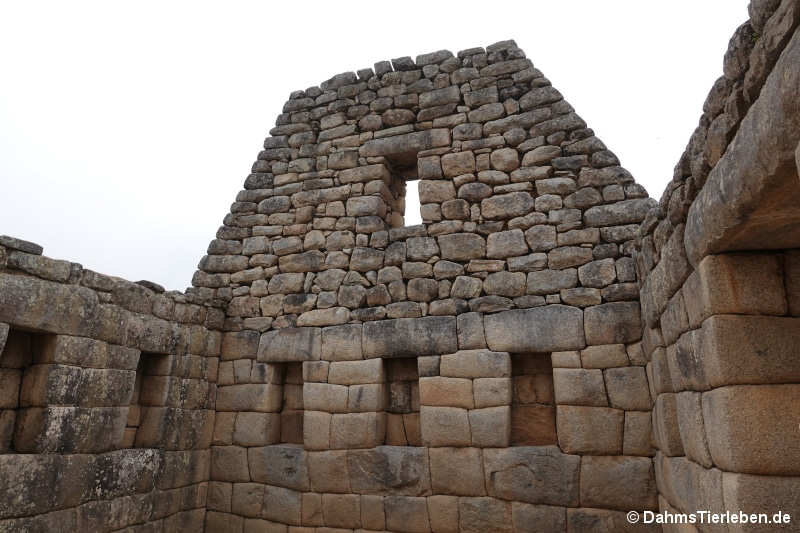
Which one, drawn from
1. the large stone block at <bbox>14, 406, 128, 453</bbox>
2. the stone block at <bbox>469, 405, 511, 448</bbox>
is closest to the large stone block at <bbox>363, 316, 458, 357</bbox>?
the stone block at <bbox>469, 405, 511, 448</bbox>

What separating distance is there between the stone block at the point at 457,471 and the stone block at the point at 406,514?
0.23 metres

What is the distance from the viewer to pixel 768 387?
97.1 inches

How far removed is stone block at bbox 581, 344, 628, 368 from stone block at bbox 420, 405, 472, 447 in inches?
49.0

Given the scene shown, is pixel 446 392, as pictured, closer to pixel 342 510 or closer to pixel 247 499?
pixel 342 510

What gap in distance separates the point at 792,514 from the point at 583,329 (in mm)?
2364

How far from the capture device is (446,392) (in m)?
4.88

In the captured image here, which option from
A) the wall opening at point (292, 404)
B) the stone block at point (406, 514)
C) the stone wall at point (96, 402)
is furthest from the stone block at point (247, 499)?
the stone block at point (406, 514)

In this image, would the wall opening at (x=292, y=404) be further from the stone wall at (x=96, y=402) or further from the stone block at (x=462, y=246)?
the stone block at (x=462, y=246)

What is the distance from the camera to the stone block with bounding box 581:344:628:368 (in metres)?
4.43

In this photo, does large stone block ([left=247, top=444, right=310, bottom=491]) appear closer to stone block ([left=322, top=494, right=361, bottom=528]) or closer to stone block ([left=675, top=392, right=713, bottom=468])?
stone block ([left=322, top=494, right=361, bottom=528])

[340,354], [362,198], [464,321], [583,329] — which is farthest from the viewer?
[362,198]

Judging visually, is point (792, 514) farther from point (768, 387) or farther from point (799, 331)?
point (799, 331)

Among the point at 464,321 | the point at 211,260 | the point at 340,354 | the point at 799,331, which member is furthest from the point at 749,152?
the point at 211,260

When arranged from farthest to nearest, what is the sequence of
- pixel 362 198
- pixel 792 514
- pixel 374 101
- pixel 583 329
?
pixel 374 101 → pixel 362 198 → pixel 583 329 → pixel 792 514
